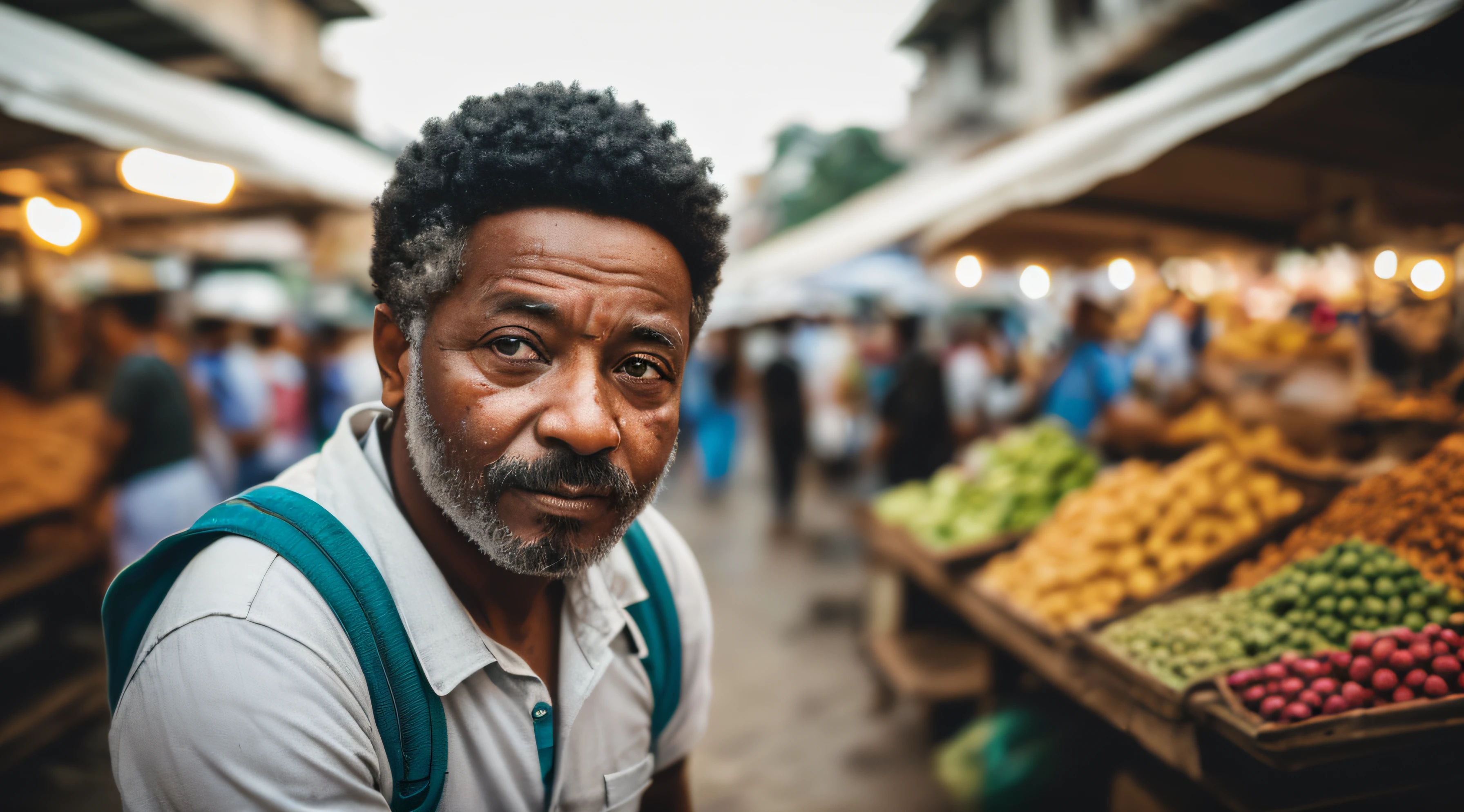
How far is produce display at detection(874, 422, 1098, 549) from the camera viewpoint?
415 cm

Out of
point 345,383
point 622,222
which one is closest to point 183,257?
point 345,383


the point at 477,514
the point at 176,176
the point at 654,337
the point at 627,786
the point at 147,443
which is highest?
the point at 176,176

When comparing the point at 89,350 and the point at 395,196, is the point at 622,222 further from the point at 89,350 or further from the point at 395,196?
the point at 89,350

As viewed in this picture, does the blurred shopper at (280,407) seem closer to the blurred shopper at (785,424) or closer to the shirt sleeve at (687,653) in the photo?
the shirt sleeve at (687,653)

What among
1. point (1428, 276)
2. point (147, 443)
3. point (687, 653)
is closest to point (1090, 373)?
A: point (1428, 276)

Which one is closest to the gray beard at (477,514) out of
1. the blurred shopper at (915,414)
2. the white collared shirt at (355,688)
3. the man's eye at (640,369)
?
the white collared shirt at (355,688)

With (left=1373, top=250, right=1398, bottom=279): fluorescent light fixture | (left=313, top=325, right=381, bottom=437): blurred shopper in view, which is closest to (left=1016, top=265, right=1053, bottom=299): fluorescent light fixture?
(left=1373, top=250, right=1398, bottom=279): fluorescent light fixture

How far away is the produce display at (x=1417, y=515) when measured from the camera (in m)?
1.73

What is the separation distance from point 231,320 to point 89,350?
3.50 feet

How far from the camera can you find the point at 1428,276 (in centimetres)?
226

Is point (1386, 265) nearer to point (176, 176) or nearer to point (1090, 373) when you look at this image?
point (1090, 373)

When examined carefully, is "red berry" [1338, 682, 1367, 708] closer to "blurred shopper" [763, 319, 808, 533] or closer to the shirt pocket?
the shirt pocket

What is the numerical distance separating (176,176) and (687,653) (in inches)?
112

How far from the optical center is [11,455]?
12.4ft
